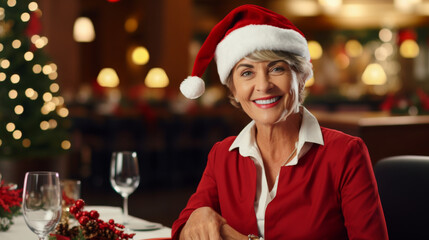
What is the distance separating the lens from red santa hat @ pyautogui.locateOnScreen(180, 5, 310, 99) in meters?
1.65

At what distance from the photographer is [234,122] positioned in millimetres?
8562

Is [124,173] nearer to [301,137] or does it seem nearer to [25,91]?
[301,137]

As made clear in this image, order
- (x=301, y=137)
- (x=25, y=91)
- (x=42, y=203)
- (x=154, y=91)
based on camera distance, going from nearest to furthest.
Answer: (x=42, y=203) → (x=301, y=137) → (x=25, y=91) → (x=154, y=91)

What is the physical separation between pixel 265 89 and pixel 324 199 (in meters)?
0.32

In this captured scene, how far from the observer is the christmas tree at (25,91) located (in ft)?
16.8

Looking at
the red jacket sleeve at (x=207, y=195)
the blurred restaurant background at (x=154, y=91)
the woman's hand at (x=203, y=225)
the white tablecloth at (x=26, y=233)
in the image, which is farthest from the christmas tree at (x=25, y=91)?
the woman's hand at (x=203, y=225)

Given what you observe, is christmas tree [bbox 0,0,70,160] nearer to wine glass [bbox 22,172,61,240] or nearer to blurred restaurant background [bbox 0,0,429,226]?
blurred restaurant background [bbox 0,0,429,226]

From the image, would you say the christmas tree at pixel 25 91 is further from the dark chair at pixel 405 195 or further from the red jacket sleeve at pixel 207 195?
the dark chair at pixel 405 195

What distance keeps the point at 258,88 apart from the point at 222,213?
396 mm

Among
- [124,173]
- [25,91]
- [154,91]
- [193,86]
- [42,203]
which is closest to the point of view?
[42,203]

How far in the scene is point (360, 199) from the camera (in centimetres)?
157

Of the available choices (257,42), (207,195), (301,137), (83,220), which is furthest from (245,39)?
(83,220)

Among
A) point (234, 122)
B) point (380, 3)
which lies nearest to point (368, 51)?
point (380, 3)

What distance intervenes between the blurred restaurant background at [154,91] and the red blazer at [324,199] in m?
3.28
